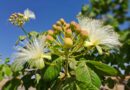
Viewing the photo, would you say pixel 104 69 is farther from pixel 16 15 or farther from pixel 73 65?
pixel 16 15

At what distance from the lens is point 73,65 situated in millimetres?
1793

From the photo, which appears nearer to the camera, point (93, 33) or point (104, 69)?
point (104, 69)

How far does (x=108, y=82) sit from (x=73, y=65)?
1172mm

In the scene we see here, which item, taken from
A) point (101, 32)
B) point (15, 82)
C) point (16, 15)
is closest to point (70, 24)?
point (101, 32)

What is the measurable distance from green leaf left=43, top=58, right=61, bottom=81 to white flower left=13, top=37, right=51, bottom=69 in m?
0.04

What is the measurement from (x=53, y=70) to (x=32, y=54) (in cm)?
16

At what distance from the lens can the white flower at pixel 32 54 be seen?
1780mm

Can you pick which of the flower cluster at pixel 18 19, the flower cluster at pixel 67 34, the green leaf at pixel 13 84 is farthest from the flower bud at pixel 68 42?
the green leaf at pixel 13 84

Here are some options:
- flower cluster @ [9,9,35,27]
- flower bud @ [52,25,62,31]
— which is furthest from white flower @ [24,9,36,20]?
flower bud @ [52,25,62,31]

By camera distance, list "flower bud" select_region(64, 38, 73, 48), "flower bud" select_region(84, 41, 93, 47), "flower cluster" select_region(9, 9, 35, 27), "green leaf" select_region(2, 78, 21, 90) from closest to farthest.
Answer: "flower bud" select_region(64, 38, 73, 48)
"flower bud" select_region(84, 41, 93, 47)
"flower cluster" select_region(9, 9, 35, 27)
"green leaf" select_region(2, 78, 21, 90)

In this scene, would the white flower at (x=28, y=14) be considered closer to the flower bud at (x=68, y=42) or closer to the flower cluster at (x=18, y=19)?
the flower cluster at (x=18, y=19)

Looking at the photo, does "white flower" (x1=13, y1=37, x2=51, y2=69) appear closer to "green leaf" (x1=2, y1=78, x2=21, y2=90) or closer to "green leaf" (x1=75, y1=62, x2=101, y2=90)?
"green leaf" (x1=75, y1=62, x2=101, y2=90)

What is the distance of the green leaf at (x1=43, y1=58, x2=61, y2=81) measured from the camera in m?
1.74

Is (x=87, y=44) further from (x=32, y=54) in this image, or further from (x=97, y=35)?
(x=32, y=54)
